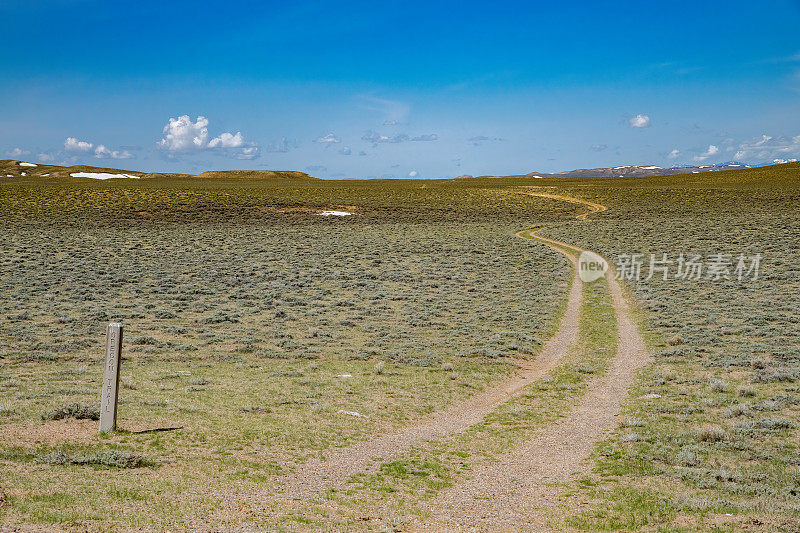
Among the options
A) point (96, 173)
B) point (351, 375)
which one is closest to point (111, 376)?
point (351, 375)

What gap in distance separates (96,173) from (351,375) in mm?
121739

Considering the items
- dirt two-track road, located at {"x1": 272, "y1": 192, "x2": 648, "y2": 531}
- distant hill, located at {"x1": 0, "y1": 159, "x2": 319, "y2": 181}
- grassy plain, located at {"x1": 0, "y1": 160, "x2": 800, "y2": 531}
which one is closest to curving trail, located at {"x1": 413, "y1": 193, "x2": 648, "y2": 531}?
dirt two-track road, located at {"x1": 272, "y1": 192, "x2": 648, "y2": 531}

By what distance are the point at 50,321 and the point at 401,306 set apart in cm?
1351

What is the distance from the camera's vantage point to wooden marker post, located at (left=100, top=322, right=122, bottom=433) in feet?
30.0

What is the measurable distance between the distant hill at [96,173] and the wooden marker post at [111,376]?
116m

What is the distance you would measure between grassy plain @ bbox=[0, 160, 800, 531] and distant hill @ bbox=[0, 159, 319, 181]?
83847 millimetres

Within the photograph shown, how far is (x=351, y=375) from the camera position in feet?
49.1

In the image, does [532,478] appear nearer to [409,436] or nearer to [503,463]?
[503,463]

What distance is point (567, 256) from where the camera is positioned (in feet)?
136

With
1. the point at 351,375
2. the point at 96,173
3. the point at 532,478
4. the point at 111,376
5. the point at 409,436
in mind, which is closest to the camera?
the point at 532,478

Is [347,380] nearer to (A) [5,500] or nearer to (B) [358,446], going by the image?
(B) [358,446]

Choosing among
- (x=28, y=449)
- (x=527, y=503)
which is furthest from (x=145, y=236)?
(x=527, y=503)

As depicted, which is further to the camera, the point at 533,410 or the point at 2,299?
the point at 2,299

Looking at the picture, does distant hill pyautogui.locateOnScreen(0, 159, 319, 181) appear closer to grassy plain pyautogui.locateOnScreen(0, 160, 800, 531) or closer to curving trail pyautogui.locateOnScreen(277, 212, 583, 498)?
grassy plain pyautogui.locateOnScreen(0, 160, 800, 531)
